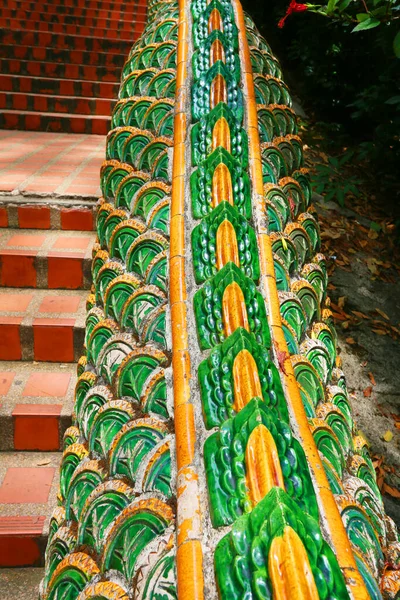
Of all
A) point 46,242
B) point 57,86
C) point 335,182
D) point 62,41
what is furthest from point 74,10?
point 46,242

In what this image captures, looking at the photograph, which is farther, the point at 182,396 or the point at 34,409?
the point at 34,409

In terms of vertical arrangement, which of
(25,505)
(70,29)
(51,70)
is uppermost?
(70,29)

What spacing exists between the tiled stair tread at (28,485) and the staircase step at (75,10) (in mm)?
5591

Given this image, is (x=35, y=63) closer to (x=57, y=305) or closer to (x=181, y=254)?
(x=57, y=305)

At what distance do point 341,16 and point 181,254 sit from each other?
1.11 m

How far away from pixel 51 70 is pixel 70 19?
1334 millimetres

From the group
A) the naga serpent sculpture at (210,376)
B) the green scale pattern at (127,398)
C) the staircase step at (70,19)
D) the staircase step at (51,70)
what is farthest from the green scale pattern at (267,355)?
the staircase step at (70,19)

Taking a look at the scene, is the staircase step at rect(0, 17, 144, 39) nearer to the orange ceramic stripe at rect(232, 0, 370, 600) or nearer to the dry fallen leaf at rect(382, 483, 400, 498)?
the orange ceramic stripe at rect(232, 0, 370, 600)

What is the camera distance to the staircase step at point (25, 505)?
157 centimetres

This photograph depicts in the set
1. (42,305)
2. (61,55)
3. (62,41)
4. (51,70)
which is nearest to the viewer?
(42,305)

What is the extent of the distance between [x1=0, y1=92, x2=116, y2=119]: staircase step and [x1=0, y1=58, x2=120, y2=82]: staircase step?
1.77 ft

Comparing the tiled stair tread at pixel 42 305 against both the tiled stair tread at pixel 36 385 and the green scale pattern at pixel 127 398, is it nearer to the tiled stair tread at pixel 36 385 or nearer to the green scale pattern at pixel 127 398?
the tiled stair tread at pixel 36 385

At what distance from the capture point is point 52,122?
421 centimetres

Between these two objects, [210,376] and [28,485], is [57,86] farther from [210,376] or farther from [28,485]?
[210,376]
